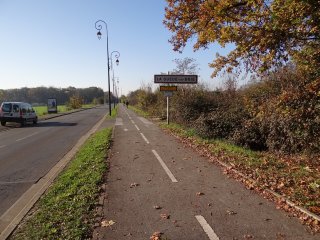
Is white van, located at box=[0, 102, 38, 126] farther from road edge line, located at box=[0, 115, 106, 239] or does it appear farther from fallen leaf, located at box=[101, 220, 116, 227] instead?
fallen leaf, located at box=[101, 220, 116, 227]

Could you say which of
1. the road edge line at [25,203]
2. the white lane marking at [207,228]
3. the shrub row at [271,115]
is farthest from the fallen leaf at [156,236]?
the shrub row at [271,115]

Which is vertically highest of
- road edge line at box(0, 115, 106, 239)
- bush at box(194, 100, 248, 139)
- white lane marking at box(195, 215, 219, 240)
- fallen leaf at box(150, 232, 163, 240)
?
bush at box(194, 100, 248, 139)

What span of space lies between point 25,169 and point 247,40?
7.41 m

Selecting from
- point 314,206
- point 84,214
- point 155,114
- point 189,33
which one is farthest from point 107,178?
point 155,114

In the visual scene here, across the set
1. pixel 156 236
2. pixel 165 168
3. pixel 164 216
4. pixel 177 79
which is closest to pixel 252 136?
pixel 165 168

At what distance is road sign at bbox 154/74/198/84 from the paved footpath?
13073mm

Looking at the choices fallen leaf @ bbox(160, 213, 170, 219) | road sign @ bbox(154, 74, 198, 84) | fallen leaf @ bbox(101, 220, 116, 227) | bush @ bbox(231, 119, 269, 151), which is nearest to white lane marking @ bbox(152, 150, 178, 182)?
fallen leaf @ bbox(160, 213, 170, 219)

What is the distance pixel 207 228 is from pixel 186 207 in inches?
42.1

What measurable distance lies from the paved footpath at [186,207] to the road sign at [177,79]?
13.1 metres

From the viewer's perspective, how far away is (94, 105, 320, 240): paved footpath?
5278 millimetres

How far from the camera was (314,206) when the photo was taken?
6.11 meters

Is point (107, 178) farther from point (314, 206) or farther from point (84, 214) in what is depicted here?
point (314, 206)

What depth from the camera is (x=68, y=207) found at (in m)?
6.60

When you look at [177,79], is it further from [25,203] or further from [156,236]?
[156,236]
